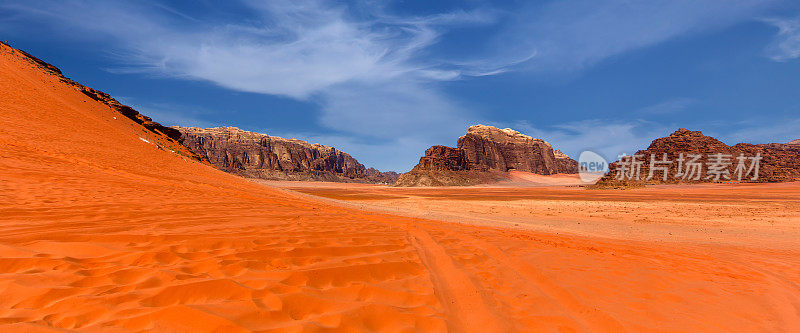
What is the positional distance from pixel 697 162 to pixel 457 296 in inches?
3187

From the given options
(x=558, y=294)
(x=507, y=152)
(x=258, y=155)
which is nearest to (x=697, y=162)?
(x=558, y=294)

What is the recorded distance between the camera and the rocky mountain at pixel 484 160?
342ft

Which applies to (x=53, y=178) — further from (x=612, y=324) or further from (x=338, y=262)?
(x=612, y=324)

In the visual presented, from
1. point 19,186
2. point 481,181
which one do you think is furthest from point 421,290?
point 481,181

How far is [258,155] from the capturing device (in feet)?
509

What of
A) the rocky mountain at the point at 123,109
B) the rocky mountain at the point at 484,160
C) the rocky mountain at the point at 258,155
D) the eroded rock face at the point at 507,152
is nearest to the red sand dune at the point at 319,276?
the rocky mountain at the point at 123,109

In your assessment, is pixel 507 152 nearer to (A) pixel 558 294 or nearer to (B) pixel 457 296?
(A) pixel 558 294

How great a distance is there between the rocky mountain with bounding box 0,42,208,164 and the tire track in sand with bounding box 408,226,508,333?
107ft

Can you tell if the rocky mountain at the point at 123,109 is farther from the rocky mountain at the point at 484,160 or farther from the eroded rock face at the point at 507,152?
the eroded rock face at the point at 507,152

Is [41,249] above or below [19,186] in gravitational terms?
below

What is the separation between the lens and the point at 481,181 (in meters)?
115

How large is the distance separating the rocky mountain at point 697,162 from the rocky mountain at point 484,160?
4840cm

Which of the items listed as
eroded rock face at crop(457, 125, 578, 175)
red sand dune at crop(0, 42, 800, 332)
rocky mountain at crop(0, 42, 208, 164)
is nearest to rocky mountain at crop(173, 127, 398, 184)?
eroded rock face at crop(457, 125, 578, 175)

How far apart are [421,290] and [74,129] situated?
2538 centimetres
